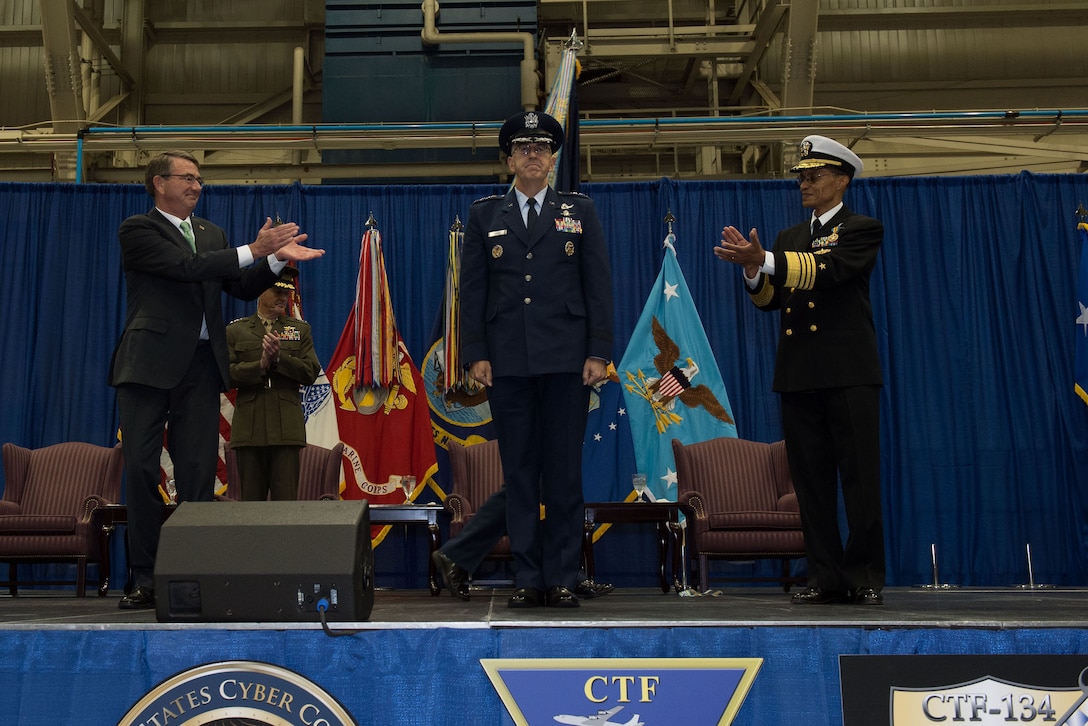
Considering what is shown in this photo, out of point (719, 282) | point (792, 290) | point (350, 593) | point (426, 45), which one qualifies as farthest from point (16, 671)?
point (426, 45)

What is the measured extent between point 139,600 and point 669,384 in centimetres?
429

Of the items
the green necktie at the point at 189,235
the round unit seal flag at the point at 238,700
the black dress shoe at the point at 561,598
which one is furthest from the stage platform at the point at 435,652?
the green necktie at the point at 189,235

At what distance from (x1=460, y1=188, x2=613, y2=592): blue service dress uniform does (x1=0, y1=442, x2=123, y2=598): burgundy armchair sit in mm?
3626

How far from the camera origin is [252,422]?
5426 mm

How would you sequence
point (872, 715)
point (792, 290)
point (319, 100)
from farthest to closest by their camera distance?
point (319, 100)
point (792, 290)
point (872, 715)

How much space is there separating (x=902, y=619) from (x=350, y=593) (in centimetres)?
130

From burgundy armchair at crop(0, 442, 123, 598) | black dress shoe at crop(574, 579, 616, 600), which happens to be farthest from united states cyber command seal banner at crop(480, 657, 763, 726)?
burgundy armchair at crop(0, 442, 123, 598)

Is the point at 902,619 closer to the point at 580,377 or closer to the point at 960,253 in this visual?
the point at 580,377

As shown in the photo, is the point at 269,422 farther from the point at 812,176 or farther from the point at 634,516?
the point at 812,176

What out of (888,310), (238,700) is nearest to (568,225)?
(238,700)

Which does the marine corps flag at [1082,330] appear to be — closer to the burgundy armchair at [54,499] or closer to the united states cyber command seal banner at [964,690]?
the united states cyber command seal banner at [964,690]

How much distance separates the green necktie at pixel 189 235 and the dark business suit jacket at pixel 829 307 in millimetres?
2027

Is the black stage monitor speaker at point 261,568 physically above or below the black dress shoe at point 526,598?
above

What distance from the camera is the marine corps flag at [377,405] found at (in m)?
6.78
